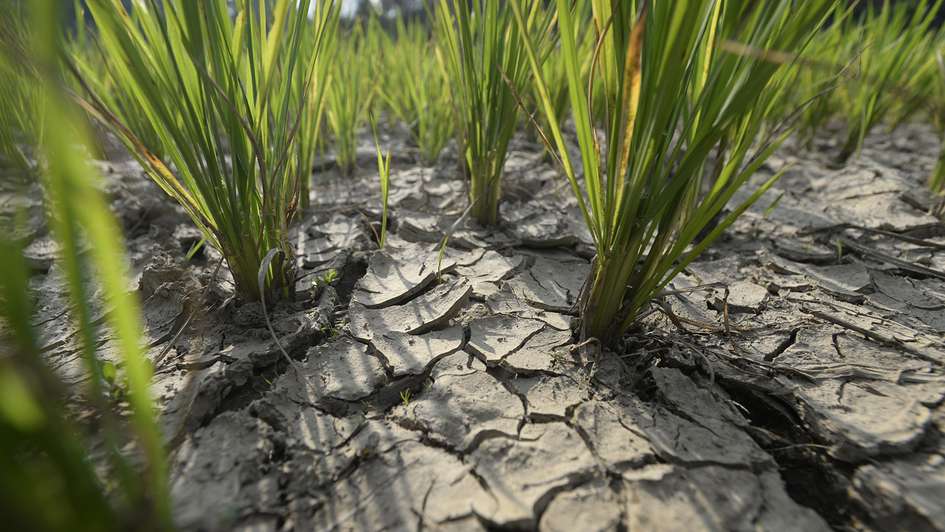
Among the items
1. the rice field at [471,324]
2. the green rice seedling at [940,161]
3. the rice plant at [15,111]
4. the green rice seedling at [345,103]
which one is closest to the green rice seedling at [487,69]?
the rice field at [471,324]

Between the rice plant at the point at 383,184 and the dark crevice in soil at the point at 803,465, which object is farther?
the rice plant at the point at 383,184

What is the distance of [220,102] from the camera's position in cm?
71

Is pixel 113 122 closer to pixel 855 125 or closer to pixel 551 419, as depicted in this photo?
pixel 551 419

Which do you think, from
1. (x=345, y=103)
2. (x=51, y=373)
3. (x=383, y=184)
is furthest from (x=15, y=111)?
(x=51, y=373)

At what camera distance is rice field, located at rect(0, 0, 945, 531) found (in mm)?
529

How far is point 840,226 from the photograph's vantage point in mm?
1275

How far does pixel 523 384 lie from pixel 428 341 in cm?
21

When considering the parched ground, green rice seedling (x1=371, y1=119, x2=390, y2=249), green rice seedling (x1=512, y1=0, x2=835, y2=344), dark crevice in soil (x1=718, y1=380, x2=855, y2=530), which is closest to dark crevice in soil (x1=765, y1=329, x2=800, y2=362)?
the parched ground

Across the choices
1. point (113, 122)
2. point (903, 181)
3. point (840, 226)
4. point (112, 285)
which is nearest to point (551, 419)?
point (112, 285)

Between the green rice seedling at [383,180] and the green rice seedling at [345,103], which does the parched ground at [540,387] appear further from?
the green rice seedling at [345,103]

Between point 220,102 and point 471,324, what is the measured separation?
0.57 metres

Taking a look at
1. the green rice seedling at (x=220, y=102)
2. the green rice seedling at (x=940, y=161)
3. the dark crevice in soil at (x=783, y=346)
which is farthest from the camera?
the green rice seedling at (x=940, y=161)

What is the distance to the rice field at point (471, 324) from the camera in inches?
20.8

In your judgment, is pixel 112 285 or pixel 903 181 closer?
pixel 112 285
